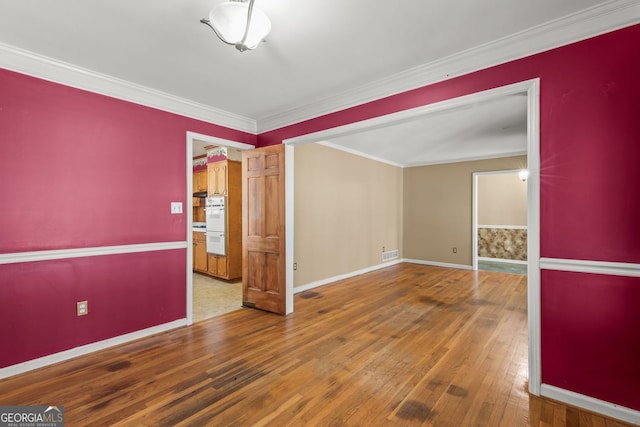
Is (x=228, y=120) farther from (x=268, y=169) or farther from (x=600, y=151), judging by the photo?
(x=600, y=151)

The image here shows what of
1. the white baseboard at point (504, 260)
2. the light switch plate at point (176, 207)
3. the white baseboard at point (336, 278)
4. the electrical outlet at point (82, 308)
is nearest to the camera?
the electrical outlet at point (82, 308)

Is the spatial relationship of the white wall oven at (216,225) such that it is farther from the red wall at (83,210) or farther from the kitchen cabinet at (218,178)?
the red wall at (83,210)

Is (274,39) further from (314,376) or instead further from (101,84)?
(314,376)

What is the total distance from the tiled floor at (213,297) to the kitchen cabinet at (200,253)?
0.86ft

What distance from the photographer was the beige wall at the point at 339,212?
485 cm

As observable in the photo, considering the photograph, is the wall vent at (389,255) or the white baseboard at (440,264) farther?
the wall vent at (389,255)

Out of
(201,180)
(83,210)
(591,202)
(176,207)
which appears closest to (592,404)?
(591,202)

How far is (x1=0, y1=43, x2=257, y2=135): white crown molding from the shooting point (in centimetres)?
236

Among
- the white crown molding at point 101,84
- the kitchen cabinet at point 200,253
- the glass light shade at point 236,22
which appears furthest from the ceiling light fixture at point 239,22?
the kitchen cabinet at point 200,253

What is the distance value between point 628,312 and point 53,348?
4488 millimetres

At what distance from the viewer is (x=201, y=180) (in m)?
6.35

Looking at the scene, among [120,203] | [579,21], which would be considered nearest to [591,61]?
[579,21]

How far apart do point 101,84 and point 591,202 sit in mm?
4286

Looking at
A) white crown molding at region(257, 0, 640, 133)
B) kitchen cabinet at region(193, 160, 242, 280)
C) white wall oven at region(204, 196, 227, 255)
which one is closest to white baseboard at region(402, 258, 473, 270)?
kitchen cabinet at region(193, 160, 242, 280)
